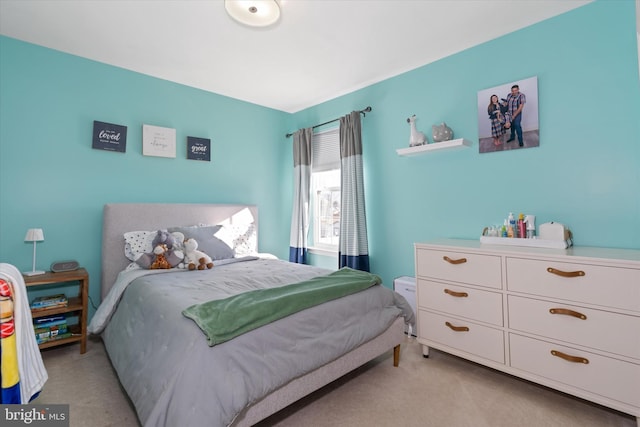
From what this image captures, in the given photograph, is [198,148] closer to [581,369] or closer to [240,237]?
[240,237]

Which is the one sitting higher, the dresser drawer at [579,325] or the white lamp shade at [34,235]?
the white lamp shade at [34,235]

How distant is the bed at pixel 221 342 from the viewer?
1218 mm

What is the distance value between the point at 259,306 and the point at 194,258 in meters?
1.44

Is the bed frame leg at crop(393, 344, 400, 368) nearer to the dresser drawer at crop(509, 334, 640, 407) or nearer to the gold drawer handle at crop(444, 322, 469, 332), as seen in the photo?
the gold drawer handle at crop(444, 322, 469, 332)

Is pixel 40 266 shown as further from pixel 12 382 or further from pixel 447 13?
pixel 447 13

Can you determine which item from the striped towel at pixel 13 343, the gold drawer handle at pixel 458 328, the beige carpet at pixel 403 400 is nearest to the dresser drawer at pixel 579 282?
the gold drawer handle at pixel 458 328

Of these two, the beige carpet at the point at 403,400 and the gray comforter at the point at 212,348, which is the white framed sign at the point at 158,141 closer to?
the gray comforter at the point at 212,348

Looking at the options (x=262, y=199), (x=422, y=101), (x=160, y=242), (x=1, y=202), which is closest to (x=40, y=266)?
(x=1, y=202)

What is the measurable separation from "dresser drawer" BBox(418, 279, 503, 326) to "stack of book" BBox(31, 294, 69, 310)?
288cm

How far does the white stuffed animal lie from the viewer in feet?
9.11

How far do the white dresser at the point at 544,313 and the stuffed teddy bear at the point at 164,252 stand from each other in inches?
82.7

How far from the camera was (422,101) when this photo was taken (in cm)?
291

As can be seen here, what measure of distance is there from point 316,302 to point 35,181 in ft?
8.74

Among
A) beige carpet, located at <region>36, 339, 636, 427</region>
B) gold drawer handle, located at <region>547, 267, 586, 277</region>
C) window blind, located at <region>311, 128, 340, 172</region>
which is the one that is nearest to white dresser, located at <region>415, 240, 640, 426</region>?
gold drawer handle, located at <region>547, 267, 586, 277</region>
